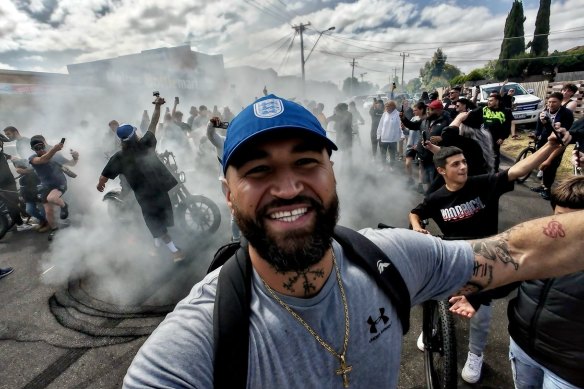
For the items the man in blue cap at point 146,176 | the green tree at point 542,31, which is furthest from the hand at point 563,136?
the green tree at point 542,31

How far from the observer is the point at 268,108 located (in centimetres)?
111

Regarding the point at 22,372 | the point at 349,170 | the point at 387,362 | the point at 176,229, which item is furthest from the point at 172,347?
the point at 349,170

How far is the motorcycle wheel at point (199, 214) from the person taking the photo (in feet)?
17.4

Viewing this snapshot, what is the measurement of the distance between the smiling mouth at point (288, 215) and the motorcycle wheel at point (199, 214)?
4493 millimetres

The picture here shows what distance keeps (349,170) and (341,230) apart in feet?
25.7

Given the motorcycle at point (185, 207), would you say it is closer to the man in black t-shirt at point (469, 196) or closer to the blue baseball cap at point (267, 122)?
the man in black t-shirt at point (469, 196)

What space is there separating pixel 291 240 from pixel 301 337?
1.02ft

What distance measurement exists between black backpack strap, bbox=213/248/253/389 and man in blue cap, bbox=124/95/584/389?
0.02 m

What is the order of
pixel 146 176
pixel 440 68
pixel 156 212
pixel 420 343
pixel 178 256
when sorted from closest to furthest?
1. pixel 420 343
2. pixel 146 176
3. pixel 156 212
4. pixel 178 256
5. pixel 440 68

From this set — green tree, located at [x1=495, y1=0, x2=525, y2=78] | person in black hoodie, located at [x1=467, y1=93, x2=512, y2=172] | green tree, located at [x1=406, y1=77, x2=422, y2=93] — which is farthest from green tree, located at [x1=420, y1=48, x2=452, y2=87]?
person in black hoodie, located at [x1=467, y1=93, x2=512, y2=172]

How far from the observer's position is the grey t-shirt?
2.98ft

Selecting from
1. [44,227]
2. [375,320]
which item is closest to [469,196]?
[375,320]

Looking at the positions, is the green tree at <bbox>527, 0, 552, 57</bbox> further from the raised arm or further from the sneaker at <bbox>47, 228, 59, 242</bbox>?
the sneaker at <bbox>47, 228, 59, 242</bbox>

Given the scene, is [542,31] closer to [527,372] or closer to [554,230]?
[527,372]
